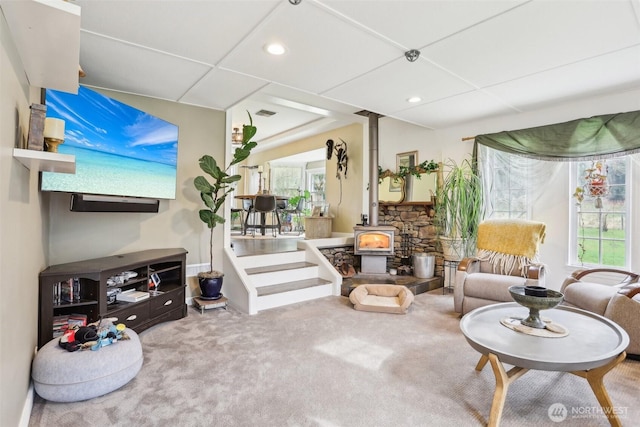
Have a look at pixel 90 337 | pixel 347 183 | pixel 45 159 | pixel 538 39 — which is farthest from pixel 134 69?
pixel 347 183

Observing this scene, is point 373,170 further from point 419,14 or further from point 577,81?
point 419,14

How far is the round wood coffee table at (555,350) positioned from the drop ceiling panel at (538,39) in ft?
6.21

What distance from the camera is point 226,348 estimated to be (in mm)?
2553

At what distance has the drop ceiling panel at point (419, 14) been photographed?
6.14 ft

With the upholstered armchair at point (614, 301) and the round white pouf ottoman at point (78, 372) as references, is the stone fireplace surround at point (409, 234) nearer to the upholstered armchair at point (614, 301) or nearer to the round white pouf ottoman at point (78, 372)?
the upholstered armchair at point (614, 301)

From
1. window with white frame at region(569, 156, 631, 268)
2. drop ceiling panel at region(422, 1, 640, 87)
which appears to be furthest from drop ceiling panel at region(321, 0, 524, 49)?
window with white frame at region(569, 156, 631, 268)

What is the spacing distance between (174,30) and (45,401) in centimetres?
239

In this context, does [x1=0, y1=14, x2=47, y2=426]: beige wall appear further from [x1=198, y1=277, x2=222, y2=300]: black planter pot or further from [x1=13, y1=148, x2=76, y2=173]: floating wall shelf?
[x1=198, y1=277, x2=222, y2=300]: black planter pot

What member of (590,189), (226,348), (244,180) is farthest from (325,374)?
(244,180)

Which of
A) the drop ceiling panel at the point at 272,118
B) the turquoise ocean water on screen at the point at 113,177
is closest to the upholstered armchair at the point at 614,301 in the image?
the turquoise ocean water on screen at the point at 113,177

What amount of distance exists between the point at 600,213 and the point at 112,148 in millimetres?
4829

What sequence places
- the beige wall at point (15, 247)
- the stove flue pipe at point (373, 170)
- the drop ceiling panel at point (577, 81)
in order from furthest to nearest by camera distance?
1. the stove flue pipe at point (373, 170)
2. the drop ceiling panel at point (577, 81)
3. the beige wall at point (15, 247)

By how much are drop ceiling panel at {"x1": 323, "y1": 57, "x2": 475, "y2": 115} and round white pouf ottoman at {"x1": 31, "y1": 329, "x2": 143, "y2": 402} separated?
285 centimetres

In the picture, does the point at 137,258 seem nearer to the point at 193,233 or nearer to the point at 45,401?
the point at 193,233
